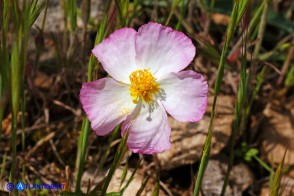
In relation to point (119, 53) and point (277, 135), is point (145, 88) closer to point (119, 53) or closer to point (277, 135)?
point (119, 53)

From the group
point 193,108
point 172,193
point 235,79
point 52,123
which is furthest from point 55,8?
point 193,108

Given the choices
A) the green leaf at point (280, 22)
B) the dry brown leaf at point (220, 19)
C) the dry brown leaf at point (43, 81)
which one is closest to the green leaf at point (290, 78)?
the green leaf at point (280, 22)

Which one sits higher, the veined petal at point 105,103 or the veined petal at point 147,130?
the veined petal at point 105,103

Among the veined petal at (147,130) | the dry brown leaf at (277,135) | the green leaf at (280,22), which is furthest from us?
the green leaf at (280,22)

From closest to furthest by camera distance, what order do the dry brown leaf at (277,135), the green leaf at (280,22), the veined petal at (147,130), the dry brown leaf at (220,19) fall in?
1. the veined petal at (147,130)
2. the dry brown leaf at (277,135)
3. the green leaf at (280,22)
4. the dry brown leaf at (220,19)

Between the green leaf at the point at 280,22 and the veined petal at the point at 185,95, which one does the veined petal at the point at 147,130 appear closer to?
the veined petal at the point at 185,95

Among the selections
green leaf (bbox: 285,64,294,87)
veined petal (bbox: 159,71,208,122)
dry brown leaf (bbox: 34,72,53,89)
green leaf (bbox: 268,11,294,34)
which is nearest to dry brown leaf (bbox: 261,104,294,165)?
green leaf (bbox: 285,64,294,87)

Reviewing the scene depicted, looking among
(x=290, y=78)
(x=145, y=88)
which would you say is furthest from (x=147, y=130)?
(x=290, y=78)
